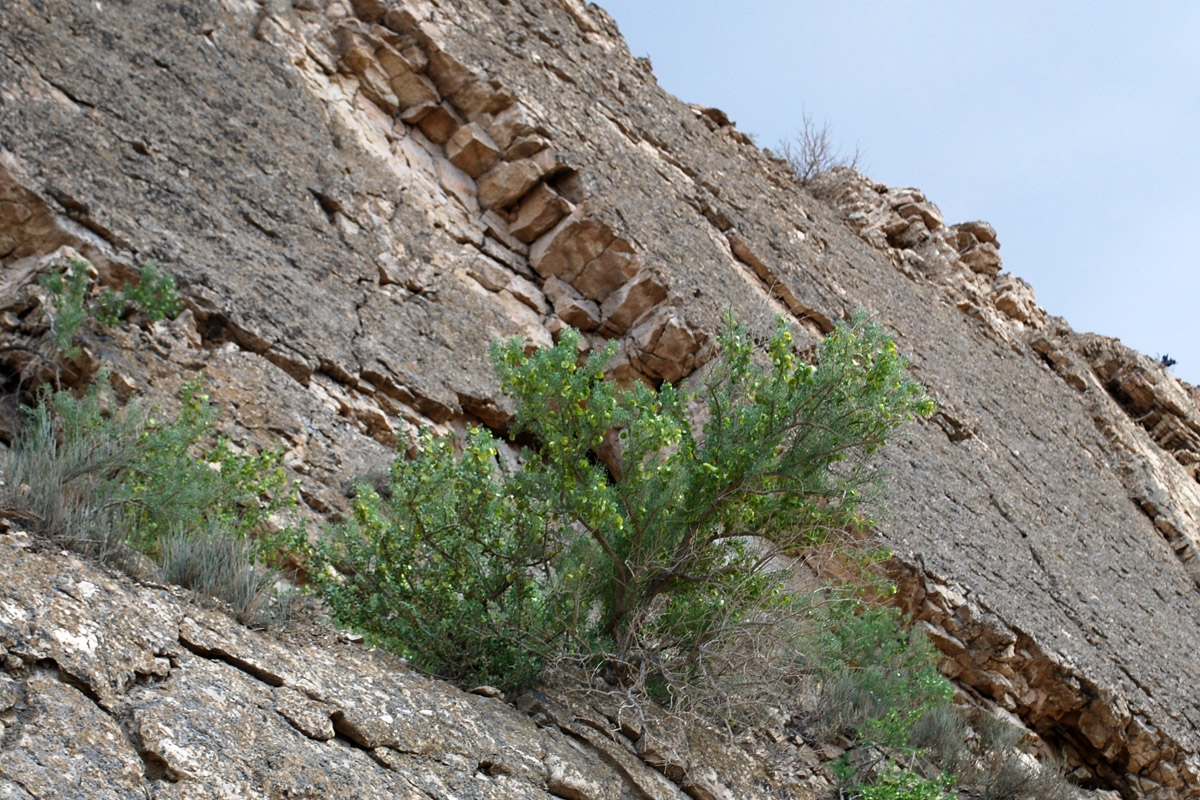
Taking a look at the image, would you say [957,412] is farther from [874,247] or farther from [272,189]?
[272,189]

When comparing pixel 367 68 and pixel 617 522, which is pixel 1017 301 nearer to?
pixel 367 68

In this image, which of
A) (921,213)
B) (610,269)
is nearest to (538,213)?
(610,269)

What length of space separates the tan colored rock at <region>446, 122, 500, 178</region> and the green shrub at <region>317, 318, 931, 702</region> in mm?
4790

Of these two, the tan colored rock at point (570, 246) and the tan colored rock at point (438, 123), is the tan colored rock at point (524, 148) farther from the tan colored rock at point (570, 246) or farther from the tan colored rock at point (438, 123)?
the tan colored rock at point (570, 246)

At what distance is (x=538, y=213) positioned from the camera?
9086 millimetres

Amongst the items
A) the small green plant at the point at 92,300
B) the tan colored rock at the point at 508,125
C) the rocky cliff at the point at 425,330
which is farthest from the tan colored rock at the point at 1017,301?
the small green plant at the point at 92,300

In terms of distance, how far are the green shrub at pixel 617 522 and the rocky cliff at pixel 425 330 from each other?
0.48 metres

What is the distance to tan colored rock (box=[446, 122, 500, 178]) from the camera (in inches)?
359

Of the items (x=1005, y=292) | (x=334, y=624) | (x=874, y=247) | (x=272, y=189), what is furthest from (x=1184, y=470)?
(x=334, y=624)

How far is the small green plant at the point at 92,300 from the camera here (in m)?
5.16

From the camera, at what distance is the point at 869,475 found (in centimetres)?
512

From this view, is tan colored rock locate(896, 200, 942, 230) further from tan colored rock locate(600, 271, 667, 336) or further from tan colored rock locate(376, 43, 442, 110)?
tan colored rock locate(376, 43, 442, 110)

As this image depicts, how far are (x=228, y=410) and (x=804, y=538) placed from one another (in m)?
3.13

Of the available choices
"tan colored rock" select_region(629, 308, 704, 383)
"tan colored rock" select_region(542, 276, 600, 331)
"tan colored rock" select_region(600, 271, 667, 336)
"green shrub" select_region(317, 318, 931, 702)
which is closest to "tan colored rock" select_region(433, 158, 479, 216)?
"tan colored rock" select_region(542, 276, 600, 331)
